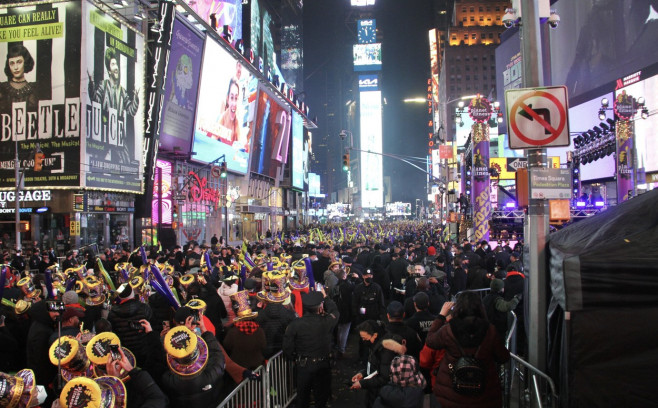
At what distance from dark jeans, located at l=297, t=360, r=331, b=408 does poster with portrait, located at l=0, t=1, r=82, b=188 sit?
25.6 meters

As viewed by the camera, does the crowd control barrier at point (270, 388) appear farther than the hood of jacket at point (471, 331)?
Yes

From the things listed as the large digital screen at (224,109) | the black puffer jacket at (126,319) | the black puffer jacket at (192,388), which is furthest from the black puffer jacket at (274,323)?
the large digital screen at (224,109)

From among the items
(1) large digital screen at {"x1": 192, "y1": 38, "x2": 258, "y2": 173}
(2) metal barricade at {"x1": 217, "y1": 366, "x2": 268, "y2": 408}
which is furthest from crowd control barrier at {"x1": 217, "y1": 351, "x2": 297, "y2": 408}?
(1) large digital screen at {"x1": 192, "y1": 38, "x2": 258, "y2": 173}

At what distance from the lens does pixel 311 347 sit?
6.49 meters

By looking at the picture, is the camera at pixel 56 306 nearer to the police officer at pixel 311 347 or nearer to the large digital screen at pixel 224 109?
the police officer at pixel 311 347

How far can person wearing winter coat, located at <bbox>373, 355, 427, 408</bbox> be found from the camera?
4.50m

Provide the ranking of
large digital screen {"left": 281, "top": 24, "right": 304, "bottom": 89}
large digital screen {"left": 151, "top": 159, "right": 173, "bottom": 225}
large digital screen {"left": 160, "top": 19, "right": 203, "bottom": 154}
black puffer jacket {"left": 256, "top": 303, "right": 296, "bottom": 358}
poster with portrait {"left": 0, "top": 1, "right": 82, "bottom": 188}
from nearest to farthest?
1. black puffer jacket {"left": 256, "top": 303, "right": 296, "bottom": 358}
2. poster with portrait {"left": 0, "top": 1, "right": 82, "bottom": 188}
3. large digital screen {"left": 160, "top": 19, "right": 203, "bottom": 154}
4. large digital screen {"left": 151, "top": 159, "right": 173, "bottom": 225}
5. large digital screen {"left": 281, "top": 24, "right": 304, "bottom": 89}

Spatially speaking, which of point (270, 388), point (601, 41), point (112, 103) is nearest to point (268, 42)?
point (601, 41)

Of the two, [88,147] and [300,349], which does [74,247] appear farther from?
[300,349]

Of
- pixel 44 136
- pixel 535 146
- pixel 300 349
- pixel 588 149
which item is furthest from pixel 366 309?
pixel 44 136

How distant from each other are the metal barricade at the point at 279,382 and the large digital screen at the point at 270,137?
49430 mm

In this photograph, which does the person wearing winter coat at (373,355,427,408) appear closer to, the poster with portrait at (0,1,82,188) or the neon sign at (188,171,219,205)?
the poster with portrait at (0,1,82,188)

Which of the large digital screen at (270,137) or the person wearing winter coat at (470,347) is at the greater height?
the large digital screen at (270,137)

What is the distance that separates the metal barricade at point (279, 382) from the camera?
22.4ft
